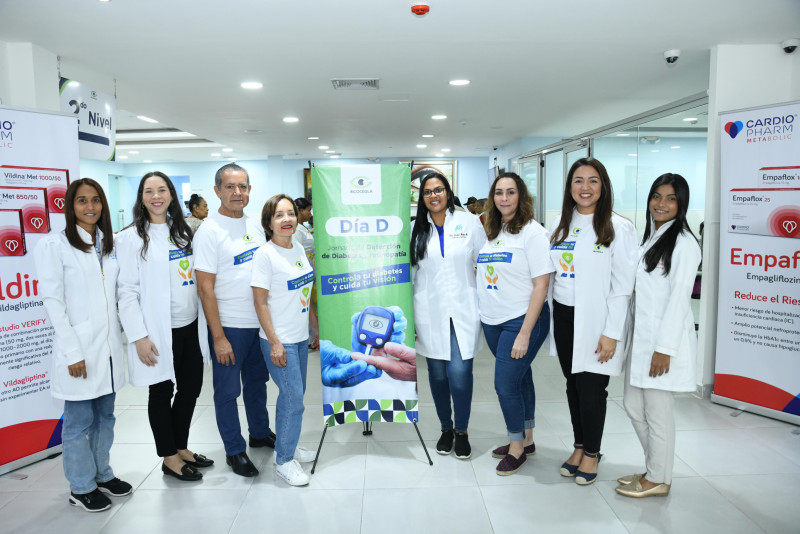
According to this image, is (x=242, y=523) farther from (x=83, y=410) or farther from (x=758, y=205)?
(x=758, y=205)

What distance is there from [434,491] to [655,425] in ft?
3.84

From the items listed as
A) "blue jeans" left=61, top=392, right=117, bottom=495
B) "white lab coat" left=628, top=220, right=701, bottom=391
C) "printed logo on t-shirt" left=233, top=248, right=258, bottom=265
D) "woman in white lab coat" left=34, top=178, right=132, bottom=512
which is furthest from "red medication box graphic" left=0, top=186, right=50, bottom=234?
"white lab coat" left=628, top=220, right=701, bottom=391

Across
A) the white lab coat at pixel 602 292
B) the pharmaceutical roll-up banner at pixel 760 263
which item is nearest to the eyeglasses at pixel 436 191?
the white lab coat at pixel 602 292

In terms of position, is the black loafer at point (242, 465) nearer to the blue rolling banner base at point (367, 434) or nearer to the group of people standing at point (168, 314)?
the group of people standing at point (168, 314)

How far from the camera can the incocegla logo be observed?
2842mm

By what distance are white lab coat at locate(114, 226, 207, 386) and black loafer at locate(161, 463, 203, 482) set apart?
0.57m

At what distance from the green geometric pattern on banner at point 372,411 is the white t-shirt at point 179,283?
0.93 meters

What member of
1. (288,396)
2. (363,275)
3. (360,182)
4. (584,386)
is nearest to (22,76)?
(360,182)

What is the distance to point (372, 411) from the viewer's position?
2967mm

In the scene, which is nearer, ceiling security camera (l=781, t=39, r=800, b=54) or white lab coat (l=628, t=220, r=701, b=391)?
white lab coat (l=628, t=220, r=701, b=391)

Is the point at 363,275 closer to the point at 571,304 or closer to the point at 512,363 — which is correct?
the point at 512,363

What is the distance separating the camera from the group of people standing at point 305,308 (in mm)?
2441

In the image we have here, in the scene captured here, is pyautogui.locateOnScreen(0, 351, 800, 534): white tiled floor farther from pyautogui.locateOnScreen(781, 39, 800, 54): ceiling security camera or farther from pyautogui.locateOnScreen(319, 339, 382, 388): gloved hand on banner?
pyautogui.locateOnScreen(781, 39, 800, 54): ceiling security camera

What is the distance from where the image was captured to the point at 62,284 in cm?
238
